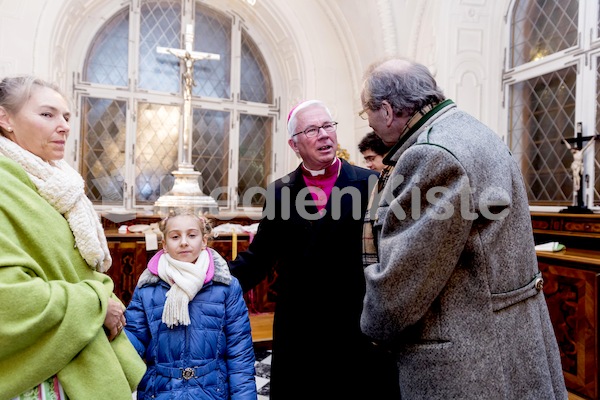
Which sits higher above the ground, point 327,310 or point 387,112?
point 387,112

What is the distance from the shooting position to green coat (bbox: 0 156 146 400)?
3.33 ft

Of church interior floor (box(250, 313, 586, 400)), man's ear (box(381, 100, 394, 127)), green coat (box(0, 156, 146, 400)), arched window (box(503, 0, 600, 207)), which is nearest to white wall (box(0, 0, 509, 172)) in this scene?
arched window (box(503, 0, 600, 207))

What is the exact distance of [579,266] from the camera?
9.18ft

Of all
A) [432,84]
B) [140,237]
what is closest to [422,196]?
[432,84]

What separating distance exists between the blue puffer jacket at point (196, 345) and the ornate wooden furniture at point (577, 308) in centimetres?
214

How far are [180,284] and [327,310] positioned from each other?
0.58m

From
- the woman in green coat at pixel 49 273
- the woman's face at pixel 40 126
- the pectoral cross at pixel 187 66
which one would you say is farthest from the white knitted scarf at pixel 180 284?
the pectoral cross at pixel 187 66

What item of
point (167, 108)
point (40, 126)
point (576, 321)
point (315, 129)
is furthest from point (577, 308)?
point (167, 108)

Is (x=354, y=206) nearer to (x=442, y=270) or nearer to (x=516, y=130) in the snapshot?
(x=442, y=270)

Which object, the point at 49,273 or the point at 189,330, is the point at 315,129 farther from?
the point at 49,273

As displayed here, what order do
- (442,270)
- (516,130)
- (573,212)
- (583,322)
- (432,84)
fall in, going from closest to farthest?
1. (442,270)
2. (432,84)
3. (583,322)
4. (573,212)
5. (516,130)

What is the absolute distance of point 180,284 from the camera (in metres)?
1.70

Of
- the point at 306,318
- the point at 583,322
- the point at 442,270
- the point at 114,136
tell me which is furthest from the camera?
the point at 114,136

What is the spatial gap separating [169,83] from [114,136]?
3.32ft
